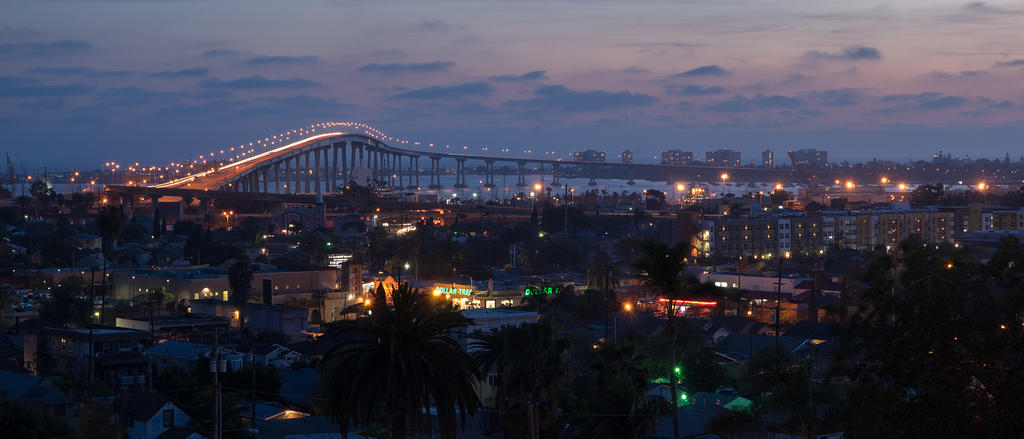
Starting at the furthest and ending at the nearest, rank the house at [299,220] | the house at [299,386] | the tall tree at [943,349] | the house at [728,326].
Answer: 1. the house at [299,220]
2. the house at [728,326]
3. the house at [299,386]
4. the tall tree at [943,349]

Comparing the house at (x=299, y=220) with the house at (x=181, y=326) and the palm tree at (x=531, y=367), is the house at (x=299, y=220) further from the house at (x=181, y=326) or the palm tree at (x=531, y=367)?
the palm tree at (x=531, y=367)

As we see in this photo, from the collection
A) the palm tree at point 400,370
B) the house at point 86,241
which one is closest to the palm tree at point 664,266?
the palm tree at point 400,370

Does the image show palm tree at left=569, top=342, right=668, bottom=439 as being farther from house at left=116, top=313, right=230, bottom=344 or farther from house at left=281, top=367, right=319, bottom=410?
house at left=116, top=313, right=230, bottom=344

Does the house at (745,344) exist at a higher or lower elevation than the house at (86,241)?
lower

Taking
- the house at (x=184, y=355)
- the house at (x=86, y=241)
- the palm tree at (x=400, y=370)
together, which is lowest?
the house at (x=184, y=355)

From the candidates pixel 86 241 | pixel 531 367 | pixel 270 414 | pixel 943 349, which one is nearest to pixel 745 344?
pixel 270 414

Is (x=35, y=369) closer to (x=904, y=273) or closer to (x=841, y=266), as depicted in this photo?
(x=904, y=273)

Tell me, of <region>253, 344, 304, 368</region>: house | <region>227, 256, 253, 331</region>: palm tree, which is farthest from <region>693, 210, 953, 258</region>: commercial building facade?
<region>253, 344, 304, 368</region>: house
